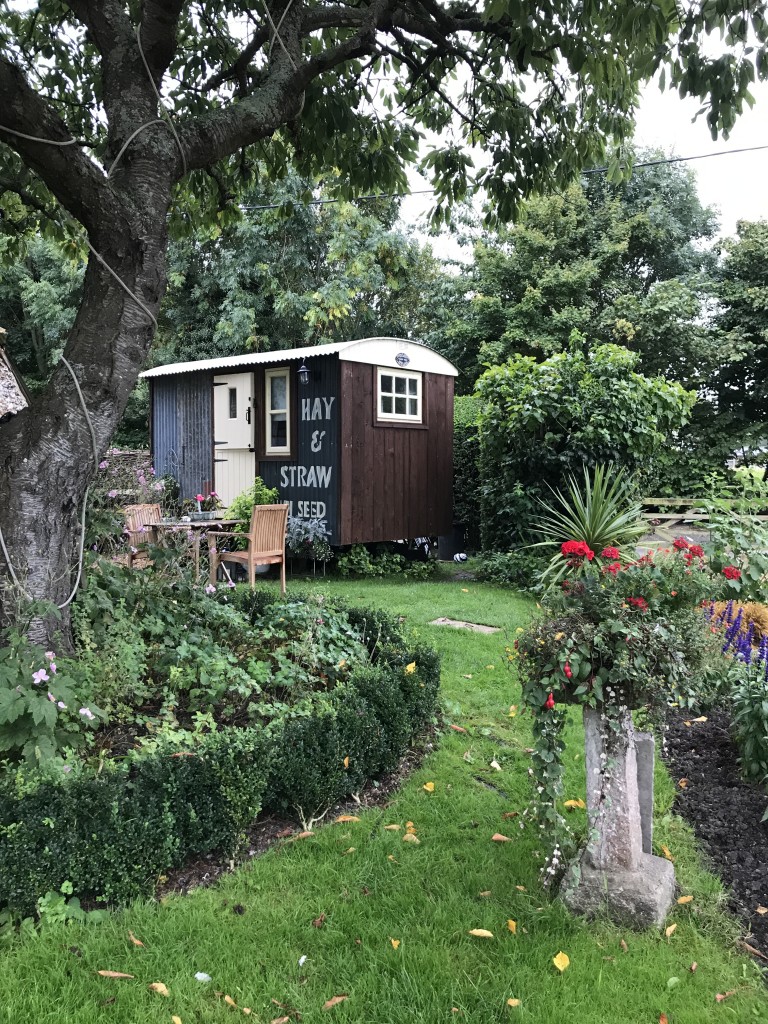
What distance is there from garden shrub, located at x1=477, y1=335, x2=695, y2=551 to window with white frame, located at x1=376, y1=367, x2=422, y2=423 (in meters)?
1.12

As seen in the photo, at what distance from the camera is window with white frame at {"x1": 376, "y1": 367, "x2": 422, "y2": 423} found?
29.2 ft

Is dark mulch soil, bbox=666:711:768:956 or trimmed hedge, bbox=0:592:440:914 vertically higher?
trimmed hedge, bbox=0:592:440:914

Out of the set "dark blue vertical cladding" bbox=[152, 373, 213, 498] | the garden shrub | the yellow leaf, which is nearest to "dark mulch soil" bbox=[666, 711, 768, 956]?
the yellow leaf

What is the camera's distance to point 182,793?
238cm

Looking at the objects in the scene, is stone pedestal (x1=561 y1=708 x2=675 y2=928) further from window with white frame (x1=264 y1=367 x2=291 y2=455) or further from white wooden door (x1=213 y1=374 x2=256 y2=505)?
white wooden door (x1=213 y1=374 x2=256 y2=505)

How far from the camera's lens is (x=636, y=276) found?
17.3 meters

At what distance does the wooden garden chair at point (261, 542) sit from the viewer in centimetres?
664

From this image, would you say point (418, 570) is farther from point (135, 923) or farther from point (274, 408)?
point (135, 923)

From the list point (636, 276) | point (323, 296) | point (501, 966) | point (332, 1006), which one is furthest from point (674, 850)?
point (636, 276)

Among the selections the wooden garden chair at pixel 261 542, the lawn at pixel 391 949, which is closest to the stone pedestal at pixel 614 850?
the lawn at pixel 391 949

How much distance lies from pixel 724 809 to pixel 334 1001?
5.99 feet

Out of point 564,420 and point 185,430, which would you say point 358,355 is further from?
point 185,430

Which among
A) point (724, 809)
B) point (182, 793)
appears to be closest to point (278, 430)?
point (182, 793)

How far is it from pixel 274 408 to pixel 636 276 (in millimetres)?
11876
